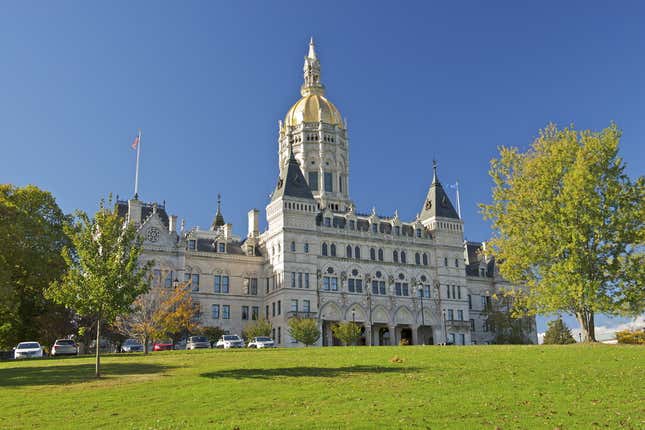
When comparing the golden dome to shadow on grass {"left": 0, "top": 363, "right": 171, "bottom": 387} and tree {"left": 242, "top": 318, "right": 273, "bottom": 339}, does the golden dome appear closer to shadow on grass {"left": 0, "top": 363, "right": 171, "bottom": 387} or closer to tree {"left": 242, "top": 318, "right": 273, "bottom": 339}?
tree {"left": 242, "top": 318, "right": 273, "bottom": 339}

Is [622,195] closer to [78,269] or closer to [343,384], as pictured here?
[343,384]

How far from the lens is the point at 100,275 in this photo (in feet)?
103

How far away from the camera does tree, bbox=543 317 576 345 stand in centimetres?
7209

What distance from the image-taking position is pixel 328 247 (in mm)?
80688

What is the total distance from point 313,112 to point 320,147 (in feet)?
20.6

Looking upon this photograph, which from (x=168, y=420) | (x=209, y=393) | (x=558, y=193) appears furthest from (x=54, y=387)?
(x=558, y=193)

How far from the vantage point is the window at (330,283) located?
260 feet

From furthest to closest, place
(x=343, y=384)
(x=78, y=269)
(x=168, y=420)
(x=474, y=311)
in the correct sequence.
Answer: (x=474, y=311), (x=78, y=269), (x=343, y=384), (x=168, y=420)

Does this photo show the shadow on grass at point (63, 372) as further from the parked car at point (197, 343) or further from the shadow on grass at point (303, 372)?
the parked car at point (197, 343)

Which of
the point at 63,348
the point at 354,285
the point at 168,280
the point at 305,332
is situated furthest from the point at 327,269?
the point at 63,348

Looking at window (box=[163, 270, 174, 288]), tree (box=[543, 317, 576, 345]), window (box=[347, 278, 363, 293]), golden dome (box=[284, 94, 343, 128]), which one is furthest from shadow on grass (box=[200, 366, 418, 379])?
golden dome (box=[284, 94, 343, 128])

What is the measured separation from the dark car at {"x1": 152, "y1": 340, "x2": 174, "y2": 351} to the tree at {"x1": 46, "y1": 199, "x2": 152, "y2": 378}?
28.7m

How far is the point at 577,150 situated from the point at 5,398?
35.8m

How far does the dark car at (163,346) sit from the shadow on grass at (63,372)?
24194mm
